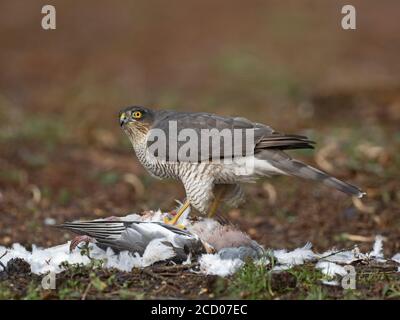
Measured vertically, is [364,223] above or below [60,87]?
below

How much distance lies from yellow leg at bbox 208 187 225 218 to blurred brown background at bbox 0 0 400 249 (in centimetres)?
107

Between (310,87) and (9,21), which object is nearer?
(310,87)

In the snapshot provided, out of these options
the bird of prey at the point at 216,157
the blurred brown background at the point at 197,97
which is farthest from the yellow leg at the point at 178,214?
the blurred brown background at the point at 197,97

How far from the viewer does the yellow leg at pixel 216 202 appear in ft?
17.8

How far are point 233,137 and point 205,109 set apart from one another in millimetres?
5731

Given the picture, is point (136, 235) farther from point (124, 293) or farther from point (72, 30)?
point (72, 30)

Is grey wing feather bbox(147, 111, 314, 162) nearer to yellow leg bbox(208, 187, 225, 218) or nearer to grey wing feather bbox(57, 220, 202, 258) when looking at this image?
yellow leg bbox(208, 187, 225, 218)

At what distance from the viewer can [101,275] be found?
444cm

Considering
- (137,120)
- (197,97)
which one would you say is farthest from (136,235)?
(197,97)

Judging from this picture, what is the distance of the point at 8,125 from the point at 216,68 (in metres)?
4.41

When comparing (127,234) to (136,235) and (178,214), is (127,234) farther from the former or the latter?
(178,214)

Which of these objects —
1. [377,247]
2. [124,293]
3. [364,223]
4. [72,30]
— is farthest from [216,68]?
[124,293]
